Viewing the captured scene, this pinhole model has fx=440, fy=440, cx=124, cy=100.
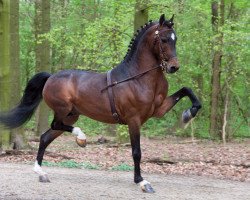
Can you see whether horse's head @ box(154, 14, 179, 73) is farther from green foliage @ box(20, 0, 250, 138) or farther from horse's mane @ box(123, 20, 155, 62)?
green foliage @ box(20, 0, 250, 138)

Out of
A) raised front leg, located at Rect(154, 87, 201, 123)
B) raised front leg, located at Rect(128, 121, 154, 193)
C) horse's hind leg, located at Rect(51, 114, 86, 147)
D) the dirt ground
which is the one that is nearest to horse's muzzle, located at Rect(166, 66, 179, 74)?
raised front leg, located at Rect(154, 87, 201, 123)

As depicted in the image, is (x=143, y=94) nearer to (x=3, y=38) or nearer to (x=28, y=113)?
(x=28, y=113)

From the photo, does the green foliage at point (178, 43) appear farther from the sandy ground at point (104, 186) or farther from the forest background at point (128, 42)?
the sandy ground at point (104, 186)

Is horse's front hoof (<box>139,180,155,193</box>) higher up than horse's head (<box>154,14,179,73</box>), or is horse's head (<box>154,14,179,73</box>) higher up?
horse's head (<box>154,14,179,73</box>)

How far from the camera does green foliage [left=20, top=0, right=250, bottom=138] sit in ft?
48.6

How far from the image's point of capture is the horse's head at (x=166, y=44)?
662 cm

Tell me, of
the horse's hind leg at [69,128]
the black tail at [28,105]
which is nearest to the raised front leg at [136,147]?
the horse's hind leg at [69,128]

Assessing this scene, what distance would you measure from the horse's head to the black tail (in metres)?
2.21

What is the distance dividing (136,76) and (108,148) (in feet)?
25.7

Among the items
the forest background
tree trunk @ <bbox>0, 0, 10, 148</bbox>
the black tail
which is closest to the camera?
the black tail

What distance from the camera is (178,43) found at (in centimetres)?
1756

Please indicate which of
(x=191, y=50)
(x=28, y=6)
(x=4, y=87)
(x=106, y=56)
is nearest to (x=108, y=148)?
(x=106, y=56)

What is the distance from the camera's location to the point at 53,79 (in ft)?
24.8

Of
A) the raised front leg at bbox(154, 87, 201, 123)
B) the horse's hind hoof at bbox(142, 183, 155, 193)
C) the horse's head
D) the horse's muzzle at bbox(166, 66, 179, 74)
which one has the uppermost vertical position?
the horse's head
